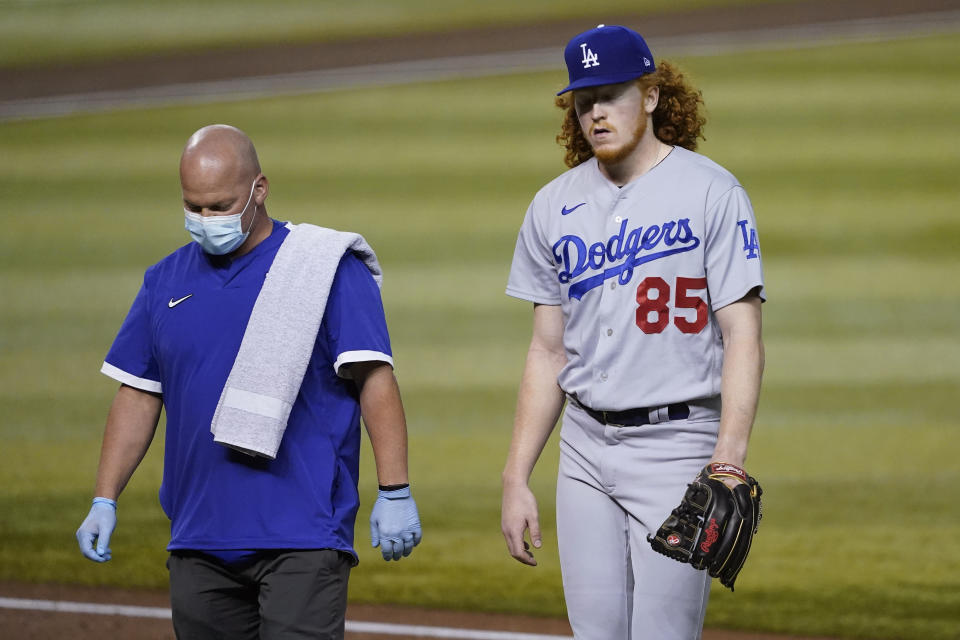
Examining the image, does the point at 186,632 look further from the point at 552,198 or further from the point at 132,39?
the point at 132,39

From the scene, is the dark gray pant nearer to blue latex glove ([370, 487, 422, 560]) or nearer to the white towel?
blue latex glove ([370, 487, 422, 560])

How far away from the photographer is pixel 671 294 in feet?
7.32

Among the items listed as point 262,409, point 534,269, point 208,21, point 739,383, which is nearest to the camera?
point 739,383

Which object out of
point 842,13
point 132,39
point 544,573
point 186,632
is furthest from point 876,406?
point 132,39

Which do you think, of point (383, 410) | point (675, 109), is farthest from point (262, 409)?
point (675, 109)

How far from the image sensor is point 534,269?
96.3 inches

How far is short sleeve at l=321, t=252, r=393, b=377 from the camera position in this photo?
7.54ft

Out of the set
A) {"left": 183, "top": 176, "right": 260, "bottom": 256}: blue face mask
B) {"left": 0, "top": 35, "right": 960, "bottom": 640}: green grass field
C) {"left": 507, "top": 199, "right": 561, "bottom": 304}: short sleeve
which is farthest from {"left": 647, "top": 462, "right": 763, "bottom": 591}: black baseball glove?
{"left": 0, "top": 35, "right": 960, "bottom": 640}: green grass field

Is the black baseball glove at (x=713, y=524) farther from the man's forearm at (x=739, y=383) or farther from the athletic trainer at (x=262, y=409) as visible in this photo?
the athletic trainer at (x=262, y=409)

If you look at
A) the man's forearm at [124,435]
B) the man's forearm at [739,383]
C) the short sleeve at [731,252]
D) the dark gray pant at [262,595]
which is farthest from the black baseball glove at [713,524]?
the man's forearm at [124,435]

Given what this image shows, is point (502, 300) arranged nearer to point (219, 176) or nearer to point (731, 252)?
point (219, 176)

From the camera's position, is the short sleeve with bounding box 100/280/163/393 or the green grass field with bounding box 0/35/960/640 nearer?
the short sleeve with bounding box 100/280/163/393

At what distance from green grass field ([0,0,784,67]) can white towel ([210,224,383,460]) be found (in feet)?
20.3

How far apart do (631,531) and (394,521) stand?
479mm
